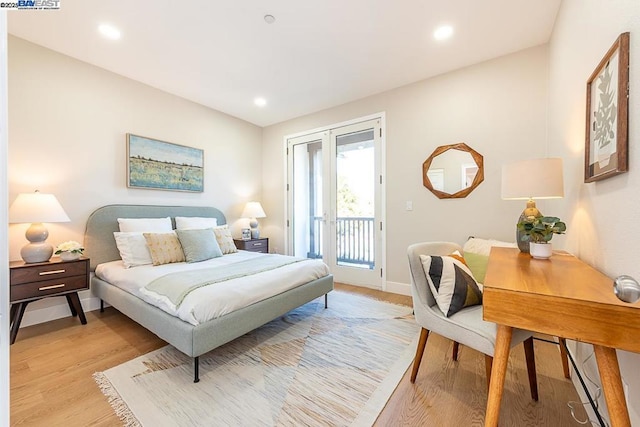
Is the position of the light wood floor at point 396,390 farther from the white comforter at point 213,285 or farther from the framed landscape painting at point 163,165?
the framed landscape painting at point 163,165

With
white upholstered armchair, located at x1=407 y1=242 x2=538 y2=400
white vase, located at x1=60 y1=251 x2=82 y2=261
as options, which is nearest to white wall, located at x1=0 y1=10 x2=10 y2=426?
white upholstered armchair, located at x1=407 y1=242 x2=538 y2=400

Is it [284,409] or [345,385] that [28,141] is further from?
[345,385]

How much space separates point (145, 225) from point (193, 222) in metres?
0.55

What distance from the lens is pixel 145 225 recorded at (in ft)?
10.0

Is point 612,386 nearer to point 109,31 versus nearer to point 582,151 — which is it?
point 582,151

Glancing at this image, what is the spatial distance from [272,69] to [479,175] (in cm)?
265

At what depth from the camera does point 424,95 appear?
126 inches

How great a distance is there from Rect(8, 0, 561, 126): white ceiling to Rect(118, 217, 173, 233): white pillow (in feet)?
5.74

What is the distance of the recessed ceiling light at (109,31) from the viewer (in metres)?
2.27

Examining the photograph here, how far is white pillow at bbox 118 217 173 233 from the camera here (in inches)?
116

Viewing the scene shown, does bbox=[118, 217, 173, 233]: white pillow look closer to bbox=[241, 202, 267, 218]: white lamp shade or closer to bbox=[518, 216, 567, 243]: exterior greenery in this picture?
bbox=[241, 202, 267, 218]: white lamp shade

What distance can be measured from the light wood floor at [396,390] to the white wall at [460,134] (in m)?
1.29

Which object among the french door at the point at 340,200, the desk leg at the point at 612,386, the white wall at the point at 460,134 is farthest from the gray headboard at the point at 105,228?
the desk leg at the point at 612,386

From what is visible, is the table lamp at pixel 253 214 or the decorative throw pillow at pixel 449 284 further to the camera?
the table lamp at pixel 253 214
